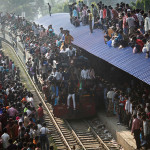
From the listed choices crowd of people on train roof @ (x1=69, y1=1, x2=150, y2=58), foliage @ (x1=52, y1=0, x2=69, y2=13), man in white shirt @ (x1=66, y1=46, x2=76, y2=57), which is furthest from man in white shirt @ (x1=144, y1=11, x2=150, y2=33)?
foliage @ (x1=52, y1=0, x2=69, y2=13)

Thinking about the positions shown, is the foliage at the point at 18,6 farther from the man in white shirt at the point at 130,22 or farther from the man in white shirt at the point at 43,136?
the man in white shirt at the point at 43,136

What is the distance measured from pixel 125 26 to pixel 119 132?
19.0 feet

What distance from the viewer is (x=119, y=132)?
1731 cm

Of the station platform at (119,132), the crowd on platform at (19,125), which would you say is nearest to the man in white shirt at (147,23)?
the station platform at (119,132)

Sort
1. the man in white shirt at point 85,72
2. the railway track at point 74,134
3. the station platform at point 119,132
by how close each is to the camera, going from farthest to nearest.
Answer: the man in white shirt at point 85,72, the railway track at point 74,134, the station platform at point 119,132

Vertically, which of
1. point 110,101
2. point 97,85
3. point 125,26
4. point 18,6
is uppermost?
point 125,26

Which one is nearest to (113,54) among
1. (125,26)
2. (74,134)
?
(125,26)

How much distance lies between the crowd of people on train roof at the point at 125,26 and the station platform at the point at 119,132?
3730 mm

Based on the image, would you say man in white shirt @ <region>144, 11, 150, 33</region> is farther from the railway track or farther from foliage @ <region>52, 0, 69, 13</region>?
foliage @ <region>52, 0, 69, 13</region>

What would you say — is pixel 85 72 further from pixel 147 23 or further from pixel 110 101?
pixel 147 23

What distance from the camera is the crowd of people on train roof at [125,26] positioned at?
697 inches

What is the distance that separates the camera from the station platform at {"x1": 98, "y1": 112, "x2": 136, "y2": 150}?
52.3 ft

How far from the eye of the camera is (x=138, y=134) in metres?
15.0

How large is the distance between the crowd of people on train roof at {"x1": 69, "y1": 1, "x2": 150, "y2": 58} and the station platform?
3730mm
